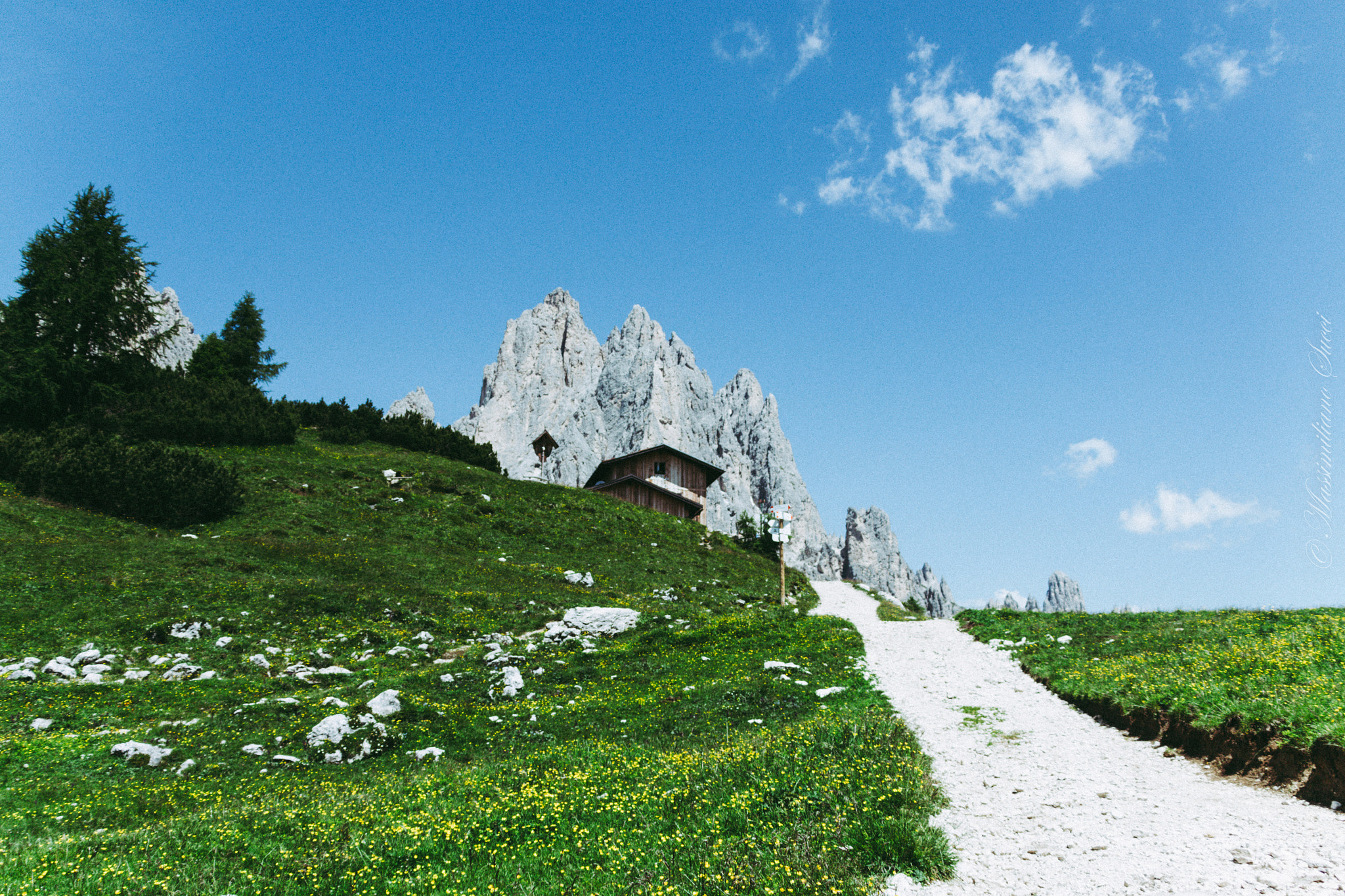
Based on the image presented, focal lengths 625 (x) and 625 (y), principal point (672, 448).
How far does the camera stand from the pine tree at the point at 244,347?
7275cm

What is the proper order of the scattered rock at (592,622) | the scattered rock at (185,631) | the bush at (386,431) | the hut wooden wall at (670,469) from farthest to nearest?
1. the hut wooden wall at (670,469)
2. the bush at (386,431)
3. the scattered rock at (592,622)
4. the scattered rock at (185,631)

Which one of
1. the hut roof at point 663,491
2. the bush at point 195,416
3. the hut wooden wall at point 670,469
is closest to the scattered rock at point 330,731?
the bush at point 195,416

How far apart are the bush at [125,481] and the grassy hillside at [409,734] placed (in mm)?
1404

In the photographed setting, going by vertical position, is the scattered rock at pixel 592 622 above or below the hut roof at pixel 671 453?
below

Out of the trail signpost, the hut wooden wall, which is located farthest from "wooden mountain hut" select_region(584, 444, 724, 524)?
the trail signpost

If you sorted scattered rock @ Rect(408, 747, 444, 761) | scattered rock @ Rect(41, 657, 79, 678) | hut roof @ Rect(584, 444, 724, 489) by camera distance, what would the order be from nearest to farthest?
scattered rock @ Rect(408, 747, 444, 761) → scattered rock @ Rect(41, 657, 79, 678) → hut roof @ Rect(584, 444, 724, 489)

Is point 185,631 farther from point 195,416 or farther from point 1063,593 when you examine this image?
point 1063,593

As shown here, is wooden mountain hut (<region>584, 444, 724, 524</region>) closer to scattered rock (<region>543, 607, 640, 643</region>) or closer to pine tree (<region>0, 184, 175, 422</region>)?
scattered rock (<region>543, 607, 640, 643</region>)

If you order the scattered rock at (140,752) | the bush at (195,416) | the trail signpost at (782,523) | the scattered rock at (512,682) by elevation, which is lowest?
the scattered rock at (140,752)

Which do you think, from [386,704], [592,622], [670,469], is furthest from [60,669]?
[670,469]

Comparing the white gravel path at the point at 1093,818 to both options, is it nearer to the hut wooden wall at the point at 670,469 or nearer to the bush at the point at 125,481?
the bush at the point at 125,481

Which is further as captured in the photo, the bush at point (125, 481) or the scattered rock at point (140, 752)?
the bush at point (125, 481)

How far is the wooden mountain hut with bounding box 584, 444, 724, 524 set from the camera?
2491 inches

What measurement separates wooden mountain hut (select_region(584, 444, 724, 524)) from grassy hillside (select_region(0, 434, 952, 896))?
2796 centimetres
